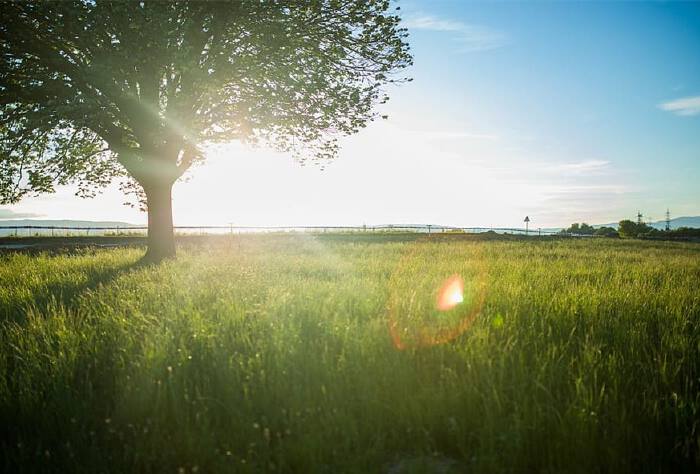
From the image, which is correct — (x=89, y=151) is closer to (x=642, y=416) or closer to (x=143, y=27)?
(x=143, y=27)

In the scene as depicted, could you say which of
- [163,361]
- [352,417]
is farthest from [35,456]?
[352,417]

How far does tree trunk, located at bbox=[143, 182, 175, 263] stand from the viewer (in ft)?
50.4

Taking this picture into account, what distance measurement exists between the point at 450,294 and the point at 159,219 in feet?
41.1

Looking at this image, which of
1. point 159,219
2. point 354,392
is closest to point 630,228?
point 159,219

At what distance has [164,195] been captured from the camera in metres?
15.5

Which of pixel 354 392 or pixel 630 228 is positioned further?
pixel 630 228

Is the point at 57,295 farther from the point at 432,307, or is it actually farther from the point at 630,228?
the point at 630,228

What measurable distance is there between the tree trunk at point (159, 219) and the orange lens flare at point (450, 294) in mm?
11180

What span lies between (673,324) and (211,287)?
7.27 m

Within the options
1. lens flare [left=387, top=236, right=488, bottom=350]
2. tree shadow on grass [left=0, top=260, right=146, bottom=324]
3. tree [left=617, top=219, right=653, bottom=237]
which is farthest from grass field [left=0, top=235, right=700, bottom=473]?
tree [left=617, top=219, right=653, bottom=237]

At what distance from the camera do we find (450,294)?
712 centimetres

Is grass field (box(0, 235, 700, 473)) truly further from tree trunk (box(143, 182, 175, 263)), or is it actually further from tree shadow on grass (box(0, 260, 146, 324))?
tree trunk (box(143, 182, 175, 263))

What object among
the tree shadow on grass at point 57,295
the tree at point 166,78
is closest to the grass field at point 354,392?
the tree shadow on grass at point 57,295

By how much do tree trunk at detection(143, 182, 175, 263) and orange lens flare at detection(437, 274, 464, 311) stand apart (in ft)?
36.7
